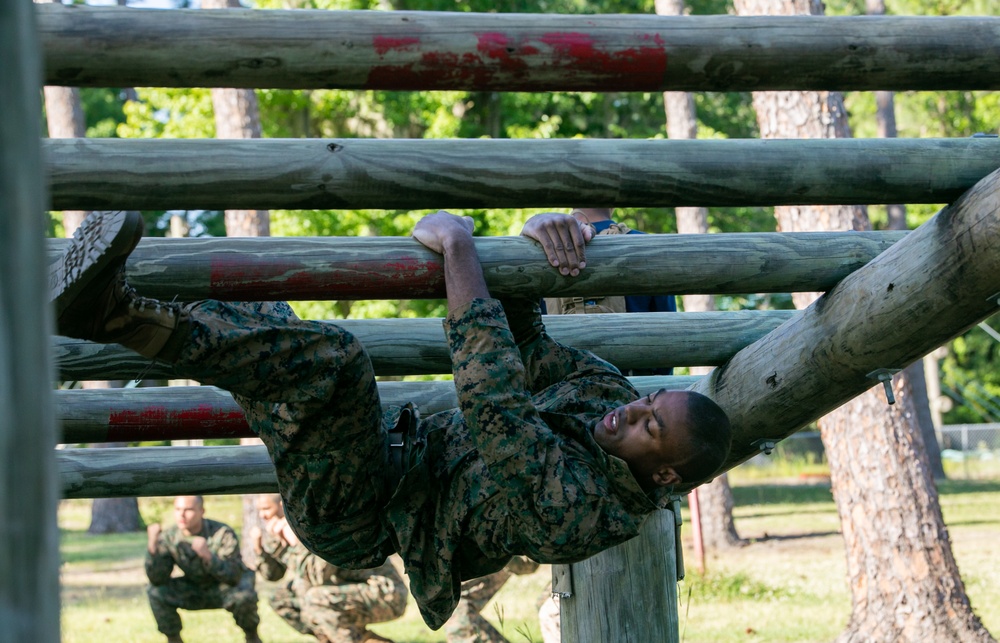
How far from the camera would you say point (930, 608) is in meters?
9.21

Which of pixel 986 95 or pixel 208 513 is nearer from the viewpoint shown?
pixel 208 513

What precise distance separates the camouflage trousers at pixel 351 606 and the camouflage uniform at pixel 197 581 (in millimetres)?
831

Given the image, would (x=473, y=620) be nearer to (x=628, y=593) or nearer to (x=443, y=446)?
(x=628, y=593)

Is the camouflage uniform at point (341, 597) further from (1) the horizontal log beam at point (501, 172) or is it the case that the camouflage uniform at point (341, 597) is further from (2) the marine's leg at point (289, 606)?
(1) the horizontal log beam at point (501, 172)

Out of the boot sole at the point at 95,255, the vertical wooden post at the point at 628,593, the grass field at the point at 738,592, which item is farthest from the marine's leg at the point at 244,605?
the boot sole at the point at 95,255

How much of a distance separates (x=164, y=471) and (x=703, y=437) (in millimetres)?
2757

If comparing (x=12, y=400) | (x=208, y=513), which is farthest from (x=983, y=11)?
(x=12, y=400)

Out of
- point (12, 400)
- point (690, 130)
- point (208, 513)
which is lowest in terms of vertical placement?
point (208, 513)

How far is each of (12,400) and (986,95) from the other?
3140cm

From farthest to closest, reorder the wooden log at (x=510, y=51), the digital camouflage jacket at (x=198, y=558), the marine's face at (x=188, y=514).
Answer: the digital camouflage jacket at (x=198, y=558), the marine's face at (x=188, y=514), the wooden log at (x=510, y=51)

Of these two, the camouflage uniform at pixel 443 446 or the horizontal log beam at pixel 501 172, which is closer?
the horizontal log beam at pixel 501 172

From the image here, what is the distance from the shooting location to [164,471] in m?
5.09

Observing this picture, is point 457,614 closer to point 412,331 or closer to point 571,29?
point 412,331

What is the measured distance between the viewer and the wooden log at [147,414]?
436 cm
